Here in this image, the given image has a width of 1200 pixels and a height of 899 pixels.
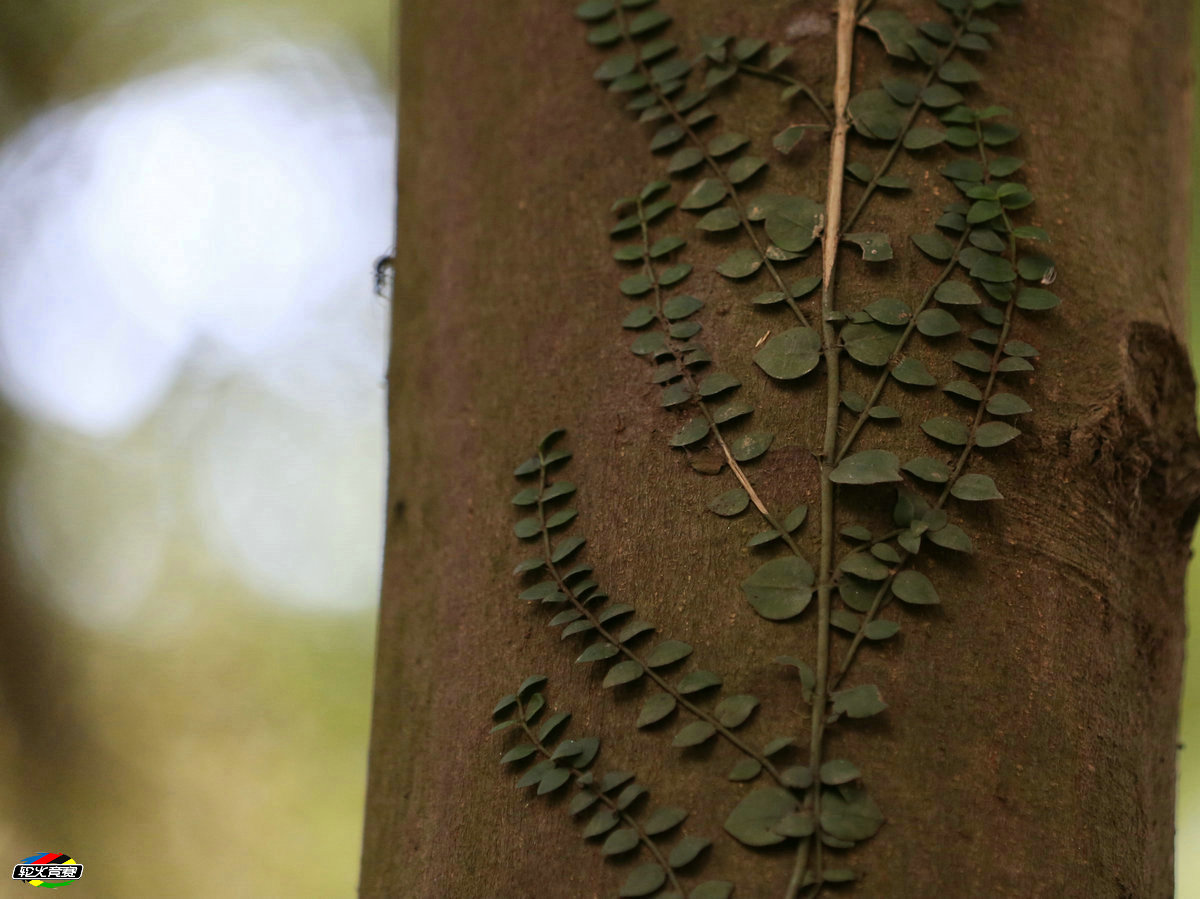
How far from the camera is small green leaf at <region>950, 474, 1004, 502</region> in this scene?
31.6 inches

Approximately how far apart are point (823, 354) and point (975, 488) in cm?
16

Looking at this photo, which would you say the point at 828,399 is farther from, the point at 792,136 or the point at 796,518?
the point at 792,136

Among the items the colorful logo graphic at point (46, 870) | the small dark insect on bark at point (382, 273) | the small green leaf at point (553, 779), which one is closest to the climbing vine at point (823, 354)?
the small green leaf at point (553, 779)

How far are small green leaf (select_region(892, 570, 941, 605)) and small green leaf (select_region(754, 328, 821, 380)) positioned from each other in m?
0.18

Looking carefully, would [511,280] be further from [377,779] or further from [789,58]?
[377,779]

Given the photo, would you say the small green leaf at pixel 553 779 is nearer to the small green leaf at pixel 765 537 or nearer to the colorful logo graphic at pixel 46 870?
the small green leaf at pixel 765 537

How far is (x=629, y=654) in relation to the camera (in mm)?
812

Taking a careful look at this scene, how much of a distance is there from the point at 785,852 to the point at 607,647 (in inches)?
7.9

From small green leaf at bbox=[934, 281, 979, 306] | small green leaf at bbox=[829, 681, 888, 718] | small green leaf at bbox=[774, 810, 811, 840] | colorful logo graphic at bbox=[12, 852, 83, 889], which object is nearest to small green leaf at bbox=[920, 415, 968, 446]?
small green leaf at bbox=[934, 281, 979, 306]

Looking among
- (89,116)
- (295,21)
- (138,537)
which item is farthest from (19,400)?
(295,21)

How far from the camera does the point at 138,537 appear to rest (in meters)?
3.85

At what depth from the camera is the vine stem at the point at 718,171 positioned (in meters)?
0.89

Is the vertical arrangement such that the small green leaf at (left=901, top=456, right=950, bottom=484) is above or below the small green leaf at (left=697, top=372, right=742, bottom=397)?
below

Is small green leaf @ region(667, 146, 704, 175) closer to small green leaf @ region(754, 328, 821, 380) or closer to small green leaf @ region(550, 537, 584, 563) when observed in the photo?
small green leaf @ region(754, 328, 821, 380)
